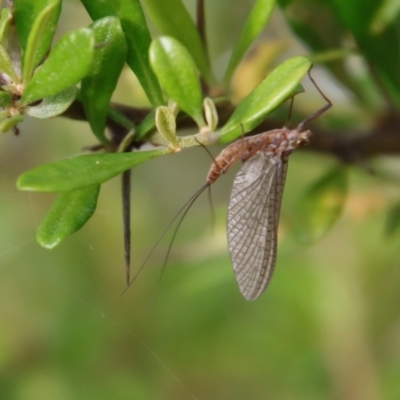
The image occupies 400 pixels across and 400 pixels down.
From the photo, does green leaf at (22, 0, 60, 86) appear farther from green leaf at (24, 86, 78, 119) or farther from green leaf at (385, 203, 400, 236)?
green leaf at (385, 203, 400, 236)

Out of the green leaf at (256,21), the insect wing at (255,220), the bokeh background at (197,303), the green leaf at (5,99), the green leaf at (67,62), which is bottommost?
the bokeh background at (197,303)

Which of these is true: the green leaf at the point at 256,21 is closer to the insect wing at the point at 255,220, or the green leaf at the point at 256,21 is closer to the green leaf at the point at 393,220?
the insect wing at the point at 255,220

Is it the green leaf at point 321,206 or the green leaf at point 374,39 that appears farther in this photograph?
the green leaf at point 321,206

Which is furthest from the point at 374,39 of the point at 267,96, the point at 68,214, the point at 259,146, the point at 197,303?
the point at 197,303

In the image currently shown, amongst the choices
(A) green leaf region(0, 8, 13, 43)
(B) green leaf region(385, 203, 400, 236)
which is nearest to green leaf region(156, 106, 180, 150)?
(A) green leaf region(0, 8, 13, 43)

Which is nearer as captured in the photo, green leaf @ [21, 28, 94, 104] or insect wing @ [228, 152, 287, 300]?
green leaf @ [21, 28, 94, 104]

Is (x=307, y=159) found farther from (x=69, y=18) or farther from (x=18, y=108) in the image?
(x=18, y=108)

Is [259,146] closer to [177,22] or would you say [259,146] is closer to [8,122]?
[177,22]

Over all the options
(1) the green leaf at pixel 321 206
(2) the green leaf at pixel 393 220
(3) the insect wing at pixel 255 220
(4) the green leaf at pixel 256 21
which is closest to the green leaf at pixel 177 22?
(4) the green leaf at pixel 256 21
